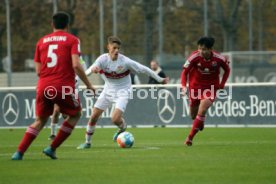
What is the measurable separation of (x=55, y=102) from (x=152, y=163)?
5.94 feet

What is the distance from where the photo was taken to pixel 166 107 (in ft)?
90.5

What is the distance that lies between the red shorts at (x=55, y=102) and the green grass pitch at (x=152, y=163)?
0.78m

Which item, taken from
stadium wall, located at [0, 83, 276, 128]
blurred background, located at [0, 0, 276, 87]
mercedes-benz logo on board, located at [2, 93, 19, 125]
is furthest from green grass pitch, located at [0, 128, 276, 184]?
blurred background, located at [0, 0, 276, 87]

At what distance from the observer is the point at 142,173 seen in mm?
12055

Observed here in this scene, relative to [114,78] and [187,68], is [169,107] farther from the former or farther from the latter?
[114,78]

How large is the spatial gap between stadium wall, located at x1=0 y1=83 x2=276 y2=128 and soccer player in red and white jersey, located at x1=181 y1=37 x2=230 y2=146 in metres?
8.26

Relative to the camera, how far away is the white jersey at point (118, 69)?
18000mm

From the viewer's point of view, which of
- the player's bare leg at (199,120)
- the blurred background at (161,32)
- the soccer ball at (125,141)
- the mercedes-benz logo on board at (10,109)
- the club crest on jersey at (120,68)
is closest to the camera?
the soccer ball at (125,141)

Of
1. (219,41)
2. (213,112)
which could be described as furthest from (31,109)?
(219,41)

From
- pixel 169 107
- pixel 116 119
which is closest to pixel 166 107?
pixel 169 107

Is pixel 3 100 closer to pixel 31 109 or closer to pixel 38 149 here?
pixel 31 109

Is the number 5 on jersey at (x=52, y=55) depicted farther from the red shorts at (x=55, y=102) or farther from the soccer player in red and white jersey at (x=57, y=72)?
the red shorts at (x=55, y=102)

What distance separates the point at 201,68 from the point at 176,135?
14.6 feet

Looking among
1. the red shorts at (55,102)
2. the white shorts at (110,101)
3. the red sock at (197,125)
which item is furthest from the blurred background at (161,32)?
the red shorts at (55,102)
